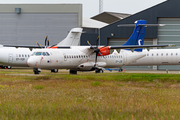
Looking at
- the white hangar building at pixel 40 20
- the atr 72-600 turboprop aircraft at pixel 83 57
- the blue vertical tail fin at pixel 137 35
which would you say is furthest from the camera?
the white hangar building at pixel 40 20

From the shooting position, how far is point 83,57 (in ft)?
97.6

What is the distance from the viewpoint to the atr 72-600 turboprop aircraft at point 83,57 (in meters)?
26.6

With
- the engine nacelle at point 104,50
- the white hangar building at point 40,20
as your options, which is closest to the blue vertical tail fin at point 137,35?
the engine nacelle at point 104,50

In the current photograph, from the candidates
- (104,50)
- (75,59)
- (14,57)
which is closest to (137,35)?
(104,50)

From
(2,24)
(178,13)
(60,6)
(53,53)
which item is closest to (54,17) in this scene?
(60,6)

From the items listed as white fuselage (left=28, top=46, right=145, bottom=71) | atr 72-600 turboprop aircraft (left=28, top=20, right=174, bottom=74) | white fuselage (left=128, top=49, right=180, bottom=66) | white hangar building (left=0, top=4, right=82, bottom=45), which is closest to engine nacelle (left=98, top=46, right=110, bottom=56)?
atr 72-600 turboprop aircraft (left=28, top=20, right=174, bottom=74)

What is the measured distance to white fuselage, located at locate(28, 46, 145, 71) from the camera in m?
26.4

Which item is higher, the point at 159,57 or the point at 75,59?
the point at 159,57

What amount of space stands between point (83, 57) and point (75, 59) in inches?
50.1

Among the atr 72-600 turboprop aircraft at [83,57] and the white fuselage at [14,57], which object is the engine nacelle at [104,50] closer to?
the atr 72-600 turboprop aircraft at [83,57]

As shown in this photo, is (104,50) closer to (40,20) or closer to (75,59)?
(75,59)

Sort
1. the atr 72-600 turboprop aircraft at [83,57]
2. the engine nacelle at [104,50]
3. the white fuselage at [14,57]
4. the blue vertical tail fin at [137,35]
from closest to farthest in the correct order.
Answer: the atr 72-600 turboprop aircraft at [83,57], the engine nacelle at [104,50], the blue vertical tail fin at [137,35], the white fuselage at [14,57]

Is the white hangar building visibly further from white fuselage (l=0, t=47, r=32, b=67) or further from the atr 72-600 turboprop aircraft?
the atr 72-600 turboprop aircraft

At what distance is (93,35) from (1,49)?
2642 centimetres
